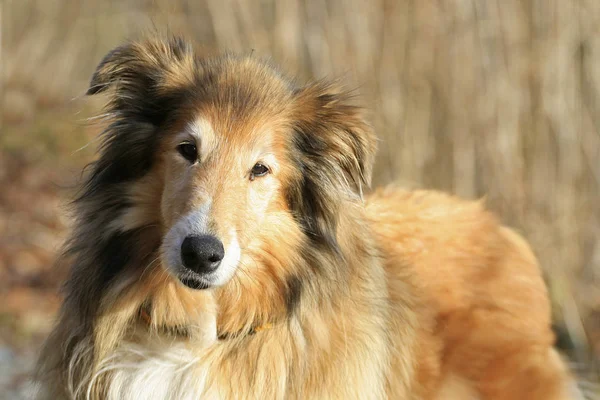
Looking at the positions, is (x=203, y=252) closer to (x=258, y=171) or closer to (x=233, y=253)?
(x=233, y=253)

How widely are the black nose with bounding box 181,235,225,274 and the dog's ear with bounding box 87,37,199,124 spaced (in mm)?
727

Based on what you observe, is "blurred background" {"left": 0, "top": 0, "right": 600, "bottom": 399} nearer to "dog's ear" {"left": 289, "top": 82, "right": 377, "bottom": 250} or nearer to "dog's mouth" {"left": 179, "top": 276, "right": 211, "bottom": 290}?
"dog's ear" {"left": 289, "top": 82, "right": 377, "bottom": 250}

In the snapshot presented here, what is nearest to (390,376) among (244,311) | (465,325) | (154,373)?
(465,325)

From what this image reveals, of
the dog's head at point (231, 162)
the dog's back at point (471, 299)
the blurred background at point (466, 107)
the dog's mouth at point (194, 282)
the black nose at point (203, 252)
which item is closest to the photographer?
the black nose at point (203, 252)

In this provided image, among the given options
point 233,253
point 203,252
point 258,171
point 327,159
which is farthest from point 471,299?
point 203,252

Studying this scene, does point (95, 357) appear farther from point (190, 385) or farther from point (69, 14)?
point (69, 14)

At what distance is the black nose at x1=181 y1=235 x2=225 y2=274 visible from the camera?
2.93m

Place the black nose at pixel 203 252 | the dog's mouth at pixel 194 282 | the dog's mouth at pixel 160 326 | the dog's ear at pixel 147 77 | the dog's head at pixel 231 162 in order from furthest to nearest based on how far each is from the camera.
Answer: the dog's ear at pixel 147 77 < the dog's mouth at pixel 160 326 < the dog's head at pixel 231 162 < the dog's mouth at pixel 194 282 < the black nose at pixel 203 252

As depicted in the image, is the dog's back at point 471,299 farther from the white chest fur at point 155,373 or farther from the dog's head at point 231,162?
the white chest fur at point 155,373

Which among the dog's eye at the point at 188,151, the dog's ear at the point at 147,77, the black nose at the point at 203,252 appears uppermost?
the dog's ear at the point at 147,77

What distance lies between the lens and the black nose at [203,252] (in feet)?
9.60

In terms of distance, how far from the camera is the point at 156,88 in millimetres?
3436

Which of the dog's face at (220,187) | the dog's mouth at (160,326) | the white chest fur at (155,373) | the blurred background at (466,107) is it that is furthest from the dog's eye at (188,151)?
the blurred background at (466,107)

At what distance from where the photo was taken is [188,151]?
127 inches
